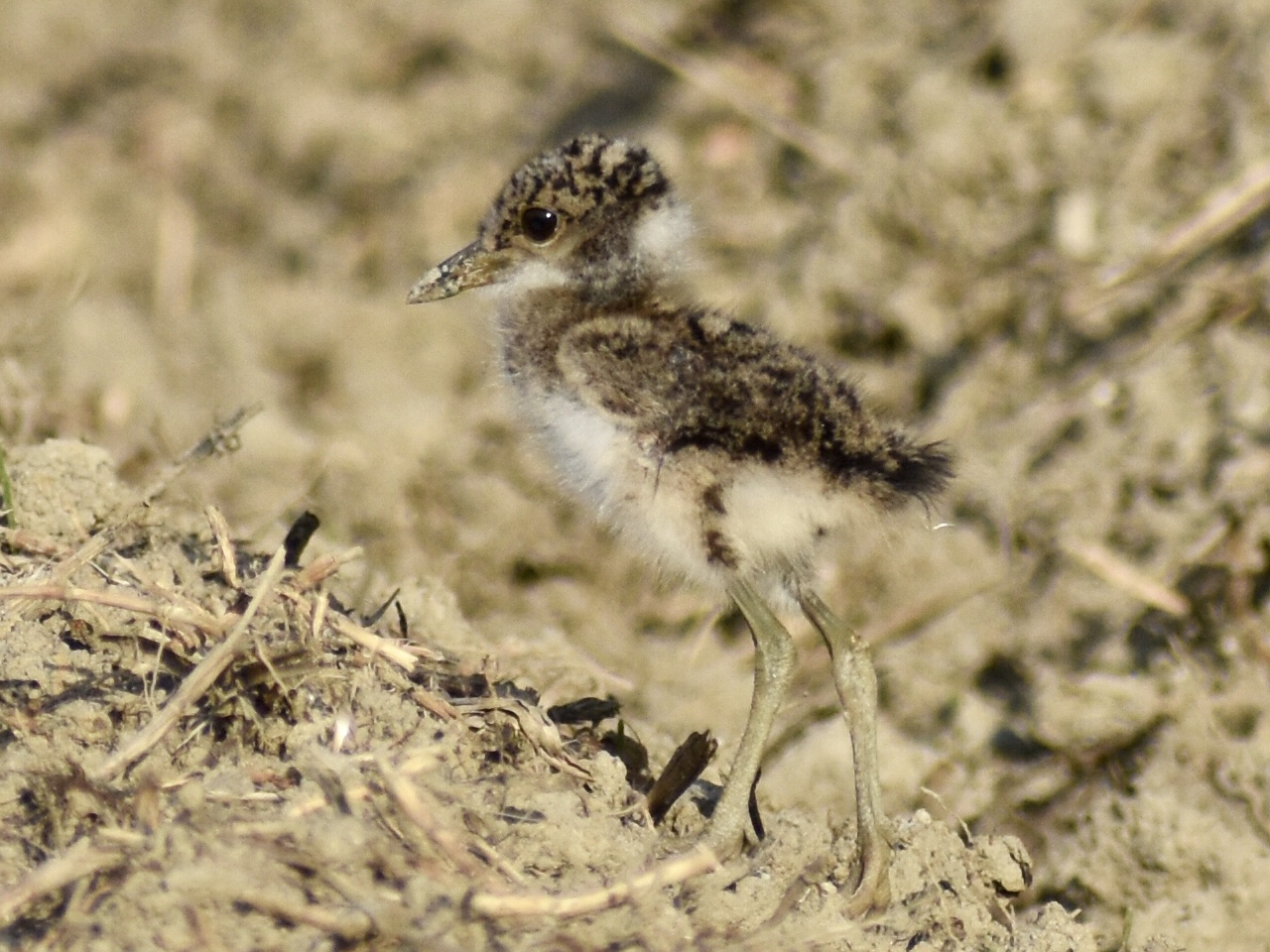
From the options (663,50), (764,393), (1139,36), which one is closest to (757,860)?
(764,393)

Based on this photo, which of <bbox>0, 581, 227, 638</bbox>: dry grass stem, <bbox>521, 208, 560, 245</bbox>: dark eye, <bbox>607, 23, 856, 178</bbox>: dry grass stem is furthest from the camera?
<bbox>607, 23, 856, 178</bbox>: dry grass stem

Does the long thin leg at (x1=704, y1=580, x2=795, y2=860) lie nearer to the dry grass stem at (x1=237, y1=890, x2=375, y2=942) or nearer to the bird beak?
the dry grass stem at (x1=237, y1=890, x2=375, y2=942)

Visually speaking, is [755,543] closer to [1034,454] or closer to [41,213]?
[1034,454]

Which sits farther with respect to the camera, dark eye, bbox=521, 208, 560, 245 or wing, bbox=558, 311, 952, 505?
dark eye, bbox=521, 208, 560, 245

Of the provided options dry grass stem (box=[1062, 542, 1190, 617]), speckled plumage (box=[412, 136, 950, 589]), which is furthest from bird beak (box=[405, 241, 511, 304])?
dry grass stem (box=[1062, 542, 1190, 617])

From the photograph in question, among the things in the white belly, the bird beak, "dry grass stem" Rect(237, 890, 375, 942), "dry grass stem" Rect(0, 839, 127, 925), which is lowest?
"dry grass stem" Rect(0, 839, 127, 925)

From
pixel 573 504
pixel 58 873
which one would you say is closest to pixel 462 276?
pixel 573 504

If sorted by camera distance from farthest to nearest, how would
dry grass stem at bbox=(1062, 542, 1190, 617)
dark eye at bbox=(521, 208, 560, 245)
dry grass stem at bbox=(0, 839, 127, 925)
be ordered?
1. dry grass stem at bbox=(1062, 542, 1190, 617)
2. dark eye at bbox=(521, 208, 560, 245)
3. dry grass stem at bbox=(0, 839, 127, 925)
